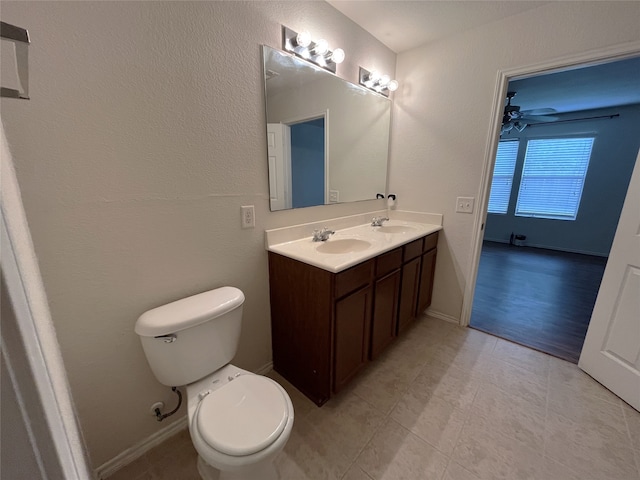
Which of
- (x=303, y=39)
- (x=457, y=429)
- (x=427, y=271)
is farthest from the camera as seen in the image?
(x=427, y=271)

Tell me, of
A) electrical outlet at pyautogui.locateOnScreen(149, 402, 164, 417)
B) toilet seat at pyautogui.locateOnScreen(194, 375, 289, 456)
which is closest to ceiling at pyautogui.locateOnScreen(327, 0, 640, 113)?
toilet seat at pyautogui.locateOnScreen(194, 375, 289, 456)

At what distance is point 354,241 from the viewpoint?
1.80 metres

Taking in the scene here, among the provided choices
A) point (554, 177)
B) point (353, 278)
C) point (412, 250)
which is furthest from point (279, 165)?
point (554, 177)

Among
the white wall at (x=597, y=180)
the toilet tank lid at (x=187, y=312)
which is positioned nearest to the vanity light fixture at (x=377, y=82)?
the toilet tank lid at (x=187, y=312)

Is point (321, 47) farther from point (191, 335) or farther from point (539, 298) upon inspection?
point (539, 298)

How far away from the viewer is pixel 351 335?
148 centimetres

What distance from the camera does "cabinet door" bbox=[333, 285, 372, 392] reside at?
1378 millimetres

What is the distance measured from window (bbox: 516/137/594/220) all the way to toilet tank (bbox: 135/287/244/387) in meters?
5.57

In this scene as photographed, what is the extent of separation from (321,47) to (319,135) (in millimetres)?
496

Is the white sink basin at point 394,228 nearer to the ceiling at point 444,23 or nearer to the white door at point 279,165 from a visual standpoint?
the white door at point 279,165

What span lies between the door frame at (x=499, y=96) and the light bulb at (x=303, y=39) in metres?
1.34

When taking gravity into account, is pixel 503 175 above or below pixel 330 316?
above

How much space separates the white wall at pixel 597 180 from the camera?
3.88m

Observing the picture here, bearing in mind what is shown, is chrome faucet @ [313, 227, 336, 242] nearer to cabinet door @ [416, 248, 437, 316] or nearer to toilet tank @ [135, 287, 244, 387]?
toilet tank @ [135, 287, 244, 387]
